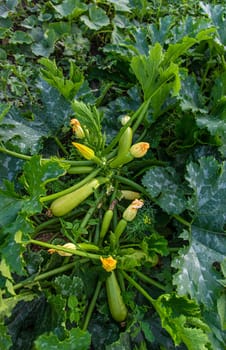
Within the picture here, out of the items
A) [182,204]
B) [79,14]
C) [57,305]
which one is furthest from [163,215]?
[79,14]

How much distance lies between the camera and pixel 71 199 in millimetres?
2090

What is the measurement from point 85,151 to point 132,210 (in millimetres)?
327

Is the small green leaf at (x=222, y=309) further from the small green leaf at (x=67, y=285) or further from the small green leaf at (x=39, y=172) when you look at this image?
the small green leaf at (x=39, y=172)

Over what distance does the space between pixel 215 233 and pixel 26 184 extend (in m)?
0.84

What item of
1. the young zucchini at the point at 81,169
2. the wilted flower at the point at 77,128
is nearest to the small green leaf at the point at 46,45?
the wilted flower at the point at 77,128

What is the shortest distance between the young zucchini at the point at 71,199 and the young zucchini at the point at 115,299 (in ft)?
1.12

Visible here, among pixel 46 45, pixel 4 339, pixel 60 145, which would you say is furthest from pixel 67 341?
pixel 46 45

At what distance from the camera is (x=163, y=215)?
7.55 ft

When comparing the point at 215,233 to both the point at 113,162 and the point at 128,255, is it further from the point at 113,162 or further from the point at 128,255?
the point at 113,162

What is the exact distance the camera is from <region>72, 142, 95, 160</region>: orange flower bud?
2.07 metres

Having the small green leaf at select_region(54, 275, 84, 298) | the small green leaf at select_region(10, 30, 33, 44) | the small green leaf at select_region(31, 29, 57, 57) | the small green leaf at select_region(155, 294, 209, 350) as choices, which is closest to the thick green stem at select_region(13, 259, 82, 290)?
the small green leaf at select_region(54, 275, 84, 298)

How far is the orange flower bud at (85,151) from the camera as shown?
207 centimetres

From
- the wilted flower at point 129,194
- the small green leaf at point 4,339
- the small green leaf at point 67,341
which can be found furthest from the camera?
the wilted flower at point 129,194

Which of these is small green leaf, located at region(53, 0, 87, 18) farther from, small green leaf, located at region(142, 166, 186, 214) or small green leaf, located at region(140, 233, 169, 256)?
small green leaf, located at region(140, 233, 169, 256)
